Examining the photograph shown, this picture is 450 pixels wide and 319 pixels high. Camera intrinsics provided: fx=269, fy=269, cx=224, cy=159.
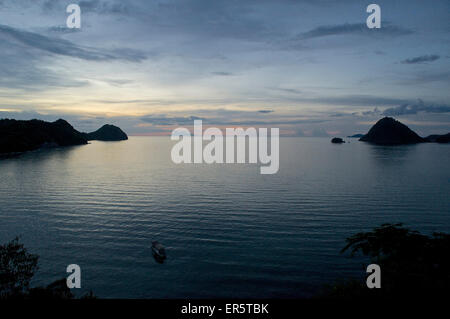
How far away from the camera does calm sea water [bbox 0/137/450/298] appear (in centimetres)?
3431

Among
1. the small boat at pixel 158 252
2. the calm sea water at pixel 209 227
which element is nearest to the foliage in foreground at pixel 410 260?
the calm sea water at pixel 209 227

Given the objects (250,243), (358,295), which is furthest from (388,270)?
(250,243)

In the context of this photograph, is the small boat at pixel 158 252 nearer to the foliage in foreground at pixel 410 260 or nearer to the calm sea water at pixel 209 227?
the calm sea water at pixel 209 227

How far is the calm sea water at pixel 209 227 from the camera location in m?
34.3

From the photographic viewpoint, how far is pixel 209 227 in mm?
51656

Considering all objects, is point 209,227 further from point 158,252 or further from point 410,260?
point 410,260

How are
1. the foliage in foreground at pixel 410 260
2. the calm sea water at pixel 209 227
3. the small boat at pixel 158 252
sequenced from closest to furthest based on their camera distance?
the foliage in foreground at pixel 410 260, the calm sea water at pixel 209 227, the small boat at pixel 158 252

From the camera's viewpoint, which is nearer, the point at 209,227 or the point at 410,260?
the point at 410,260

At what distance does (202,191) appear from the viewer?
8419cm

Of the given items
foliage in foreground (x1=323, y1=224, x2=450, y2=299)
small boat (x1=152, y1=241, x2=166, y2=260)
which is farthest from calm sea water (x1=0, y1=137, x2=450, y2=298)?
foliage in foreground (x1=323, y1=224, x2=450, y2=299)

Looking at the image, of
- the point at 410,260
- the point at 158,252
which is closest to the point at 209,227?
the point at 158,252
